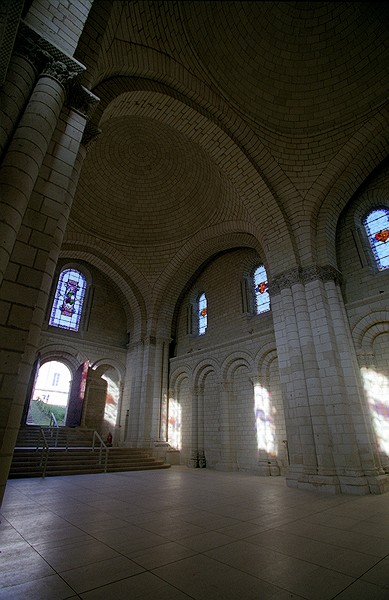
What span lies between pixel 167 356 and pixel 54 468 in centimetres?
722

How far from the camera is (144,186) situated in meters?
14.1

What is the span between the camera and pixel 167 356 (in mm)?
15883

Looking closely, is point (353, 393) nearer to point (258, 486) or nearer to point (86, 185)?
point (258, 486)

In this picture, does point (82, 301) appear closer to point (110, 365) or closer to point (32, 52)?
point (110, 365)

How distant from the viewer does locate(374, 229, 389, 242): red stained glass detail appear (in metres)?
9.66

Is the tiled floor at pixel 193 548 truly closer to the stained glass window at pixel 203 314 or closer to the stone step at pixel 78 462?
the stone step at pixel 78 462

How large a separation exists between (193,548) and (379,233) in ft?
32.8

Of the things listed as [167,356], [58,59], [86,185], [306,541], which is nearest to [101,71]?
[58,59]

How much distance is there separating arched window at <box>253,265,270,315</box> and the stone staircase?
7542 mm

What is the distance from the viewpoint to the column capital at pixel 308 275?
9.43m

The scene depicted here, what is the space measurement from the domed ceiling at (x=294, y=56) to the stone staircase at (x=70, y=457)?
39.5ft

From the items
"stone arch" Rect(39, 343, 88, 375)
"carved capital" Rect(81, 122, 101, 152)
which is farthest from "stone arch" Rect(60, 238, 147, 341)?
"carved capital" Rect(81, 122, 101, 152)

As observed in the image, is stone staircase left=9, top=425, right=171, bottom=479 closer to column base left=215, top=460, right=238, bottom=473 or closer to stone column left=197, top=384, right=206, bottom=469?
stone column left=197, top=384, right=206, bottom=469

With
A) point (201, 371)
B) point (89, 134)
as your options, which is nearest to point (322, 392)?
point (201, 371)
